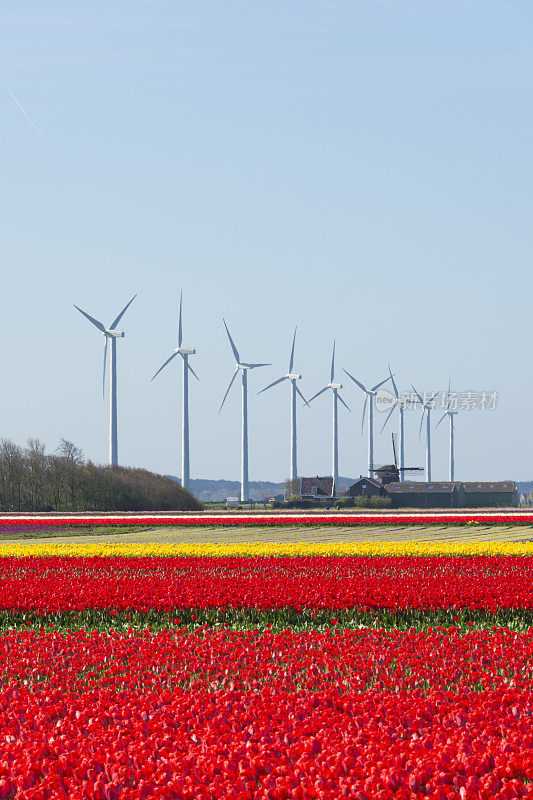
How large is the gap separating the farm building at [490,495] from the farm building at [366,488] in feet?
41.9

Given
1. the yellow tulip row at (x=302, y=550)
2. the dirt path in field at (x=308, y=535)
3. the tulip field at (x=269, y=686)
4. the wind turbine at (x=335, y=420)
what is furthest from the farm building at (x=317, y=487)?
the tulip field at (x=269, y=686)

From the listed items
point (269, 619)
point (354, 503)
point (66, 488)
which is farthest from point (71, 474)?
point (269, 619)

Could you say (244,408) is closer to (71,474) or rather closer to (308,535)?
(71,474)

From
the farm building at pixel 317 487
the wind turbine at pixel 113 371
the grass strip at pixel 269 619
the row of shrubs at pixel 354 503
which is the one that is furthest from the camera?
the farm building at pixel 317 487

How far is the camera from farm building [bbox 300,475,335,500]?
13488 cm

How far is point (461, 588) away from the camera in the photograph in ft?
60.7

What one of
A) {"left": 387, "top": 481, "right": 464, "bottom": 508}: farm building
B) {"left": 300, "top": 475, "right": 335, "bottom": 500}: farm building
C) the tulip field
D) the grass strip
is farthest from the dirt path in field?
{"left": 300, "top": 475, "right": 335, "bottom": 500}: farm building

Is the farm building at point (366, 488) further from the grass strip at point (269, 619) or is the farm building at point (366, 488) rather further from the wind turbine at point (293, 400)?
the grass strip at point (269, 619)

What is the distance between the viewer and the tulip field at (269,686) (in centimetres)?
743

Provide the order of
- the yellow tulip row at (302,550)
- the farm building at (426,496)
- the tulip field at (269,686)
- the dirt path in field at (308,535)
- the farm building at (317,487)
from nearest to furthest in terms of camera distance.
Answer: the tulip field at (269,686) < the yellow tulip row at (302,550) < the dirt path in field at (308,535) < the farm building at (426,496) < the farm building at (317,487)

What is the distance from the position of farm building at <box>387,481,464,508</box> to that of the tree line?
1528 inches

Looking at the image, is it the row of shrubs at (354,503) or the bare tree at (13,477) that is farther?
the row of shrubs at (354,503)

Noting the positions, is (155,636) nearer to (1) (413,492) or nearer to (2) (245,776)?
(2) (245,776)

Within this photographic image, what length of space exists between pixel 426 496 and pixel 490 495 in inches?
493
